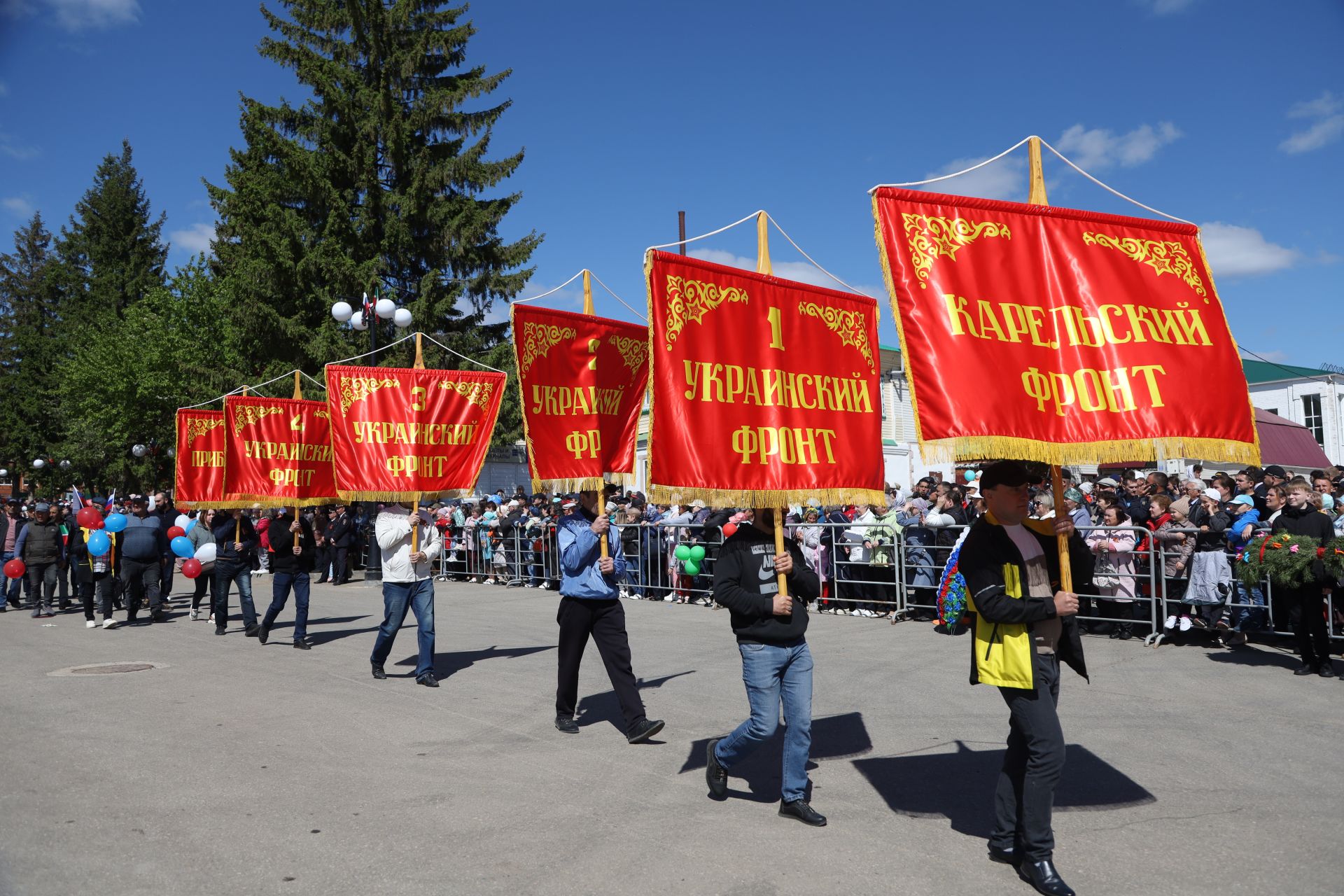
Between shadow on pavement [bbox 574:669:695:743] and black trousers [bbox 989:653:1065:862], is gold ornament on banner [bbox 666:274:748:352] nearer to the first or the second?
black trousers [bbox 989:653:1065:862]

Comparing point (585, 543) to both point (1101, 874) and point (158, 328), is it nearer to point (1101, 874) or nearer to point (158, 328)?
point (1101, 874)

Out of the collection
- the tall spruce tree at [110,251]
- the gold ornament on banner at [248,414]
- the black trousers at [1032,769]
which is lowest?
the black trousers at [1032,769]

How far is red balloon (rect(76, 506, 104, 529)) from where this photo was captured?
15.0 meters

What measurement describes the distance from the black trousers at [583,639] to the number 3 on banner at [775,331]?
2.50 m

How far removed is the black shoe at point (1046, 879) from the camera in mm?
4387

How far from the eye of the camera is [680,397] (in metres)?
6.09

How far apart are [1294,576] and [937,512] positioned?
17.8ft

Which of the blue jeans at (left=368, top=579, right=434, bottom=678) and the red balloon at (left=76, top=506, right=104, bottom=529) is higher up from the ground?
the red balloon at (left=76, top=506, right=104, bottom=529)

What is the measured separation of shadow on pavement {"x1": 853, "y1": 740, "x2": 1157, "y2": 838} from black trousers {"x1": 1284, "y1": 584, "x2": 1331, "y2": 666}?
13.0 ft

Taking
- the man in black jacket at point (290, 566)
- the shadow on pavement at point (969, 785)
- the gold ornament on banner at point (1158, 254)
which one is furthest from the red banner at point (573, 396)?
the man in black jacket at point (290, 566)

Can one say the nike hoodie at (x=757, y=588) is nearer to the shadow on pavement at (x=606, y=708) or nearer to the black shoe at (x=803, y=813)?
the black shoe at (x=803, y=813)

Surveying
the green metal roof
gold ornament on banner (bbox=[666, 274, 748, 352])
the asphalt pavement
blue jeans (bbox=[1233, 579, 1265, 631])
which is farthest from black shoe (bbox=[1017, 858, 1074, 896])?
the green metal roof

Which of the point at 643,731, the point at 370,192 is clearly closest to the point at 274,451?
the point at 643,731

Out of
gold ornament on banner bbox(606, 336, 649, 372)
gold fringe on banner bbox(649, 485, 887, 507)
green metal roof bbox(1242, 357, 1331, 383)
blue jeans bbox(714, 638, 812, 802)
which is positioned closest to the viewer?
blue jeans bbox(714, 638, 812, 802)
